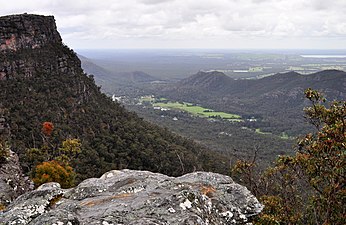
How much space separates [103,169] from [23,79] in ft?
87.1

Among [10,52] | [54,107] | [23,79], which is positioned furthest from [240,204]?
[10,52]

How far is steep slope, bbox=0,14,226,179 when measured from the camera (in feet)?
155

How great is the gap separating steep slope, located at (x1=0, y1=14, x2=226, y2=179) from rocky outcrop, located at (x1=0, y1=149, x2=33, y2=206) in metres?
16.1

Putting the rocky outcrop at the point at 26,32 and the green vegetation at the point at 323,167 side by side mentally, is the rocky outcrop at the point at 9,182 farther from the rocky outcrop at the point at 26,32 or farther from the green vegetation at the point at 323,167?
the rocky outcrop at the point at 26,32

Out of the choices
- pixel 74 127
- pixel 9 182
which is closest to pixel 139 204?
pixel 9 182

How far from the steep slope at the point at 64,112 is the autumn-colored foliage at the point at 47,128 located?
0.73 metres

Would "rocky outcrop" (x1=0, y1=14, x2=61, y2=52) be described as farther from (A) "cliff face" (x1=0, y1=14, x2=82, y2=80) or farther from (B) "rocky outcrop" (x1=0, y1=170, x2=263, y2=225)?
(B) "rocky outcrop" (x1=0, y1=170, x2=263, y2=225)

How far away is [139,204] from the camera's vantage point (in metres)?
7.86

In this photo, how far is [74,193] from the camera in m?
9.34

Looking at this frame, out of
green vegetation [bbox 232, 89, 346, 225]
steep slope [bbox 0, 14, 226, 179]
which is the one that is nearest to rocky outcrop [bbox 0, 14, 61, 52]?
steep slope [bbox 0, 14, 226, 179]

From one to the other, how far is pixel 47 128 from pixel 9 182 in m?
30.5

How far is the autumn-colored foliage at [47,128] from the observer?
4714 cm

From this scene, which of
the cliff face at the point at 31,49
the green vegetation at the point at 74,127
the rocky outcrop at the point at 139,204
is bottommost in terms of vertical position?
the green vegetation at the point at 74,127

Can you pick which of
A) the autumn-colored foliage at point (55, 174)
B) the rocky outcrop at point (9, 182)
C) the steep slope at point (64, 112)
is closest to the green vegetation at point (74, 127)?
the steep slope at point (64, 112)
